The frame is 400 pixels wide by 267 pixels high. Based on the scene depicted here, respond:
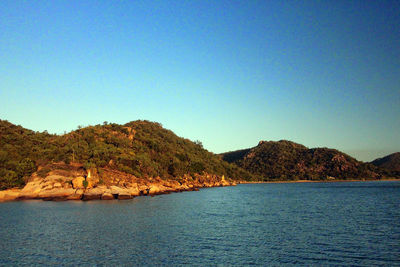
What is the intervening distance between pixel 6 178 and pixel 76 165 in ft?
67.3

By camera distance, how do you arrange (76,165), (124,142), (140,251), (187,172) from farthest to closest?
(187,172) → (124,142) → (76,165) → (140,251)

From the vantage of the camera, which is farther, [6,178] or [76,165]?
[76,165]

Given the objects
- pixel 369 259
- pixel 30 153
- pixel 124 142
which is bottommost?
pixel 369 259

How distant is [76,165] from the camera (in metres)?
100

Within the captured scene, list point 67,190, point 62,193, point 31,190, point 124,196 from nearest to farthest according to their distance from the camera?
point 62,193, point 67,190, point 124,196, point 31,190

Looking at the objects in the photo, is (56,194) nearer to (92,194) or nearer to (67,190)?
(67,190)

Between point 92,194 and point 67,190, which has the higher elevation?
point 67,190

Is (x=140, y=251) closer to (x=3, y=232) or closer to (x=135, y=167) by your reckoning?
(x=3, y=232)

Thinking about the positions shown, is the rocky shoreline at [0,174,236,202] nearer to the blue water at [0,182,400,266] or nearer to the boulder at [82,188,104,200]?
the boulder at [82,188,104,200]

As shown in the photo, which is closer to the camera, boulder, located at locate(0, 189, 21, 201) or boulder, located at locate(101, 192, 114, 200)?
boulder, located at locate(0, 189, 21, 201)

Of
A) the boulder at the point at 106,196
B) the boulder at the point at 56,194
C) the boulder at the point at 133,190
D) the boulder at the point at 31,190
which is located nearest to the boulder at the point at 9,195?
the boulder at the point at 31,190

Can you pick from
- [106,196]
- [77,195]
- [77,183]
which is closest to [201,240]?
[106,196]

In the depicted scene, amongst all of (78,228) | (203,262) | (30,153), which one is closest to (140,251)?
(203,262)

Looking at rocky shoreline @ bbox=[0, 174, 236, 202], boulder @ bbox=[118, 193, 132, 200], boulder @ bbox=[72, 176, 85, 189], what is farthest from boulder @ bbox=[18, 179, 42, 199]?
boulder @ bbox=[118, 193, 132, 200]
